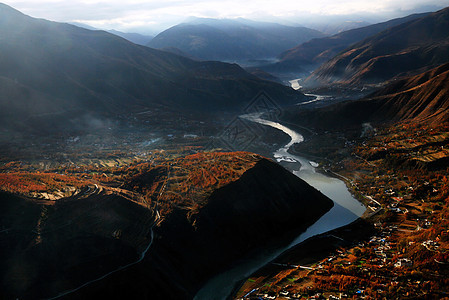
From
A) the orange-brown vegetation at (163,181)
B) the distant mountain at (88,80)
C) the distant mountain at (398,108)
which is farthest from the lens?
the distant mountain at (88,80)

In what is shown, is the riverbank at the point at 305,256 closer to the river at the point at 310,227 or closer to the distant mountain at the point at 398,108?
the river at the point at 310,227

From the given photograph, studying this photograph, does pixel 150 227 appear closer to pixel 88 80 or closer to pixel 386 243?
pixel 386 243

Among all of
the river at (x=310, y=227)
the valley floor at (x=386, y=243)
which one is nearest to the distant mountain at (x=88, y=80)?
the river at (x=310, y=227)

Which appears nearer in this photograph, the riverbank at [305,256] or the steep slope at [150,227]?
the steep slope at [150,227]

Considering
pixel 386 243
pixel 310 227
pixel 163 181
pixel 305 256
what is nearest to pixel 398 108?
pixel 310 227

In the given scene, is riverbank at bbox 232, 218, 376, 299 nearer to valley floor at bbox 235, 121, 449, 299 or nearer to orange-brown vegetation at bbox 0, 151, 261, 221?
valley floor at bbox 235, 121, 449, 299
